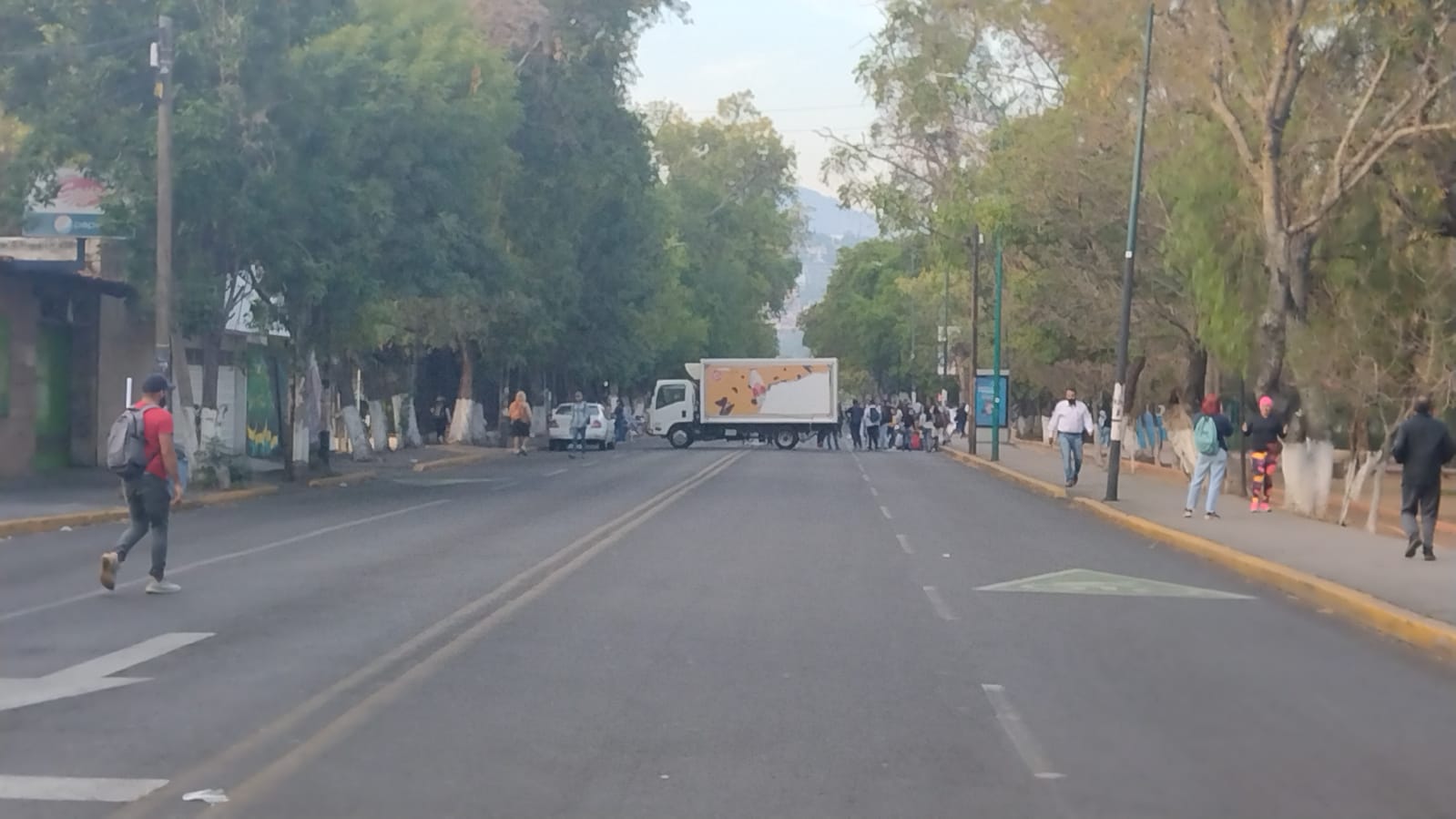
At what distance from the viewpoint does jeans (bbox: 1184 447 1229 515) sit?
981 inches

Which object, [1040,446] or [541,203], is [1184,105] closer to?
[541,203]

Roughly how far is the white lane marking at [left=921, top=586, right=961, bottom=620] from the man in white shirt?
16.3 metres

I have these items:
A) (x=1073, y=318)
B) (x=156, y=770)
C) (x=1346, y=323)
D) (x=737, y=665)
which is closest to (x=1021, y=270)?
(x=1073, y=318)

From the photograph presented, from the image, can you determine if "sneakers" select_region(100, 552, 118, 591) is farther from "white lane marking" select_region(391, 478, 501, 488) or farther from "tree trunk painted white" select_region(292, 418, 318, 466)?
"tree trunk painted white" select_region(292, 418, 318, 466)

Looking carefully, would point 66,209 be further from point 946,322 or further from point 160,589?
point 946,322

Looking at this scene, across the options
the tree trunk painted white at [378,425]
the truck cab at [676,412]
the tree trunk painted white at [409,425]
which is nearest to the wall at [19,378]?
the tree trunk painted white at [378,425]

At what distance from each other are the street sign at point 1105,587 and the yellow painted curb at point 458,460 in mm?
25626

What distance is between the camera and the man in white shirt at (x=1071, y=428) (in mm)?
31984

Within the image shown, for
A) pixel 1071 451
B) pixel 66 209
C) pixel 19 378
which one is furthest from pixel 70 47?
pixel 1071 451

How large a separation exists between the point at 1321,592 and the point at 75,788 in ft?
39.4

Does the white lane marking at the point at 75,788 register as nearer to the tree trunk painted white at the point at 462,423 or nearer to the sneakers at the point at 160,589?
the sneakers at the point at 160,589

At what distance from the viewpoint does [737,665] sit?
11.4m

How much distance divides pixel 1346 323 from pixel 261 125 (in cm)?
1738

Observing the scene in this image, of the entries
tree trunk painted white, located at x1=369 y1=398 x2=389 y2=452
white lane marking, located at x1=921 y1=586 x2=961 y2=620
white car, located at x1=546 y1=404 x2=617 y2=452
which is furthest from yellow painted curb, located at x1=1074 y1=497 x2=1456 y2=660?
white car, located at x1=546 y1=404 x2=617 y2=452
